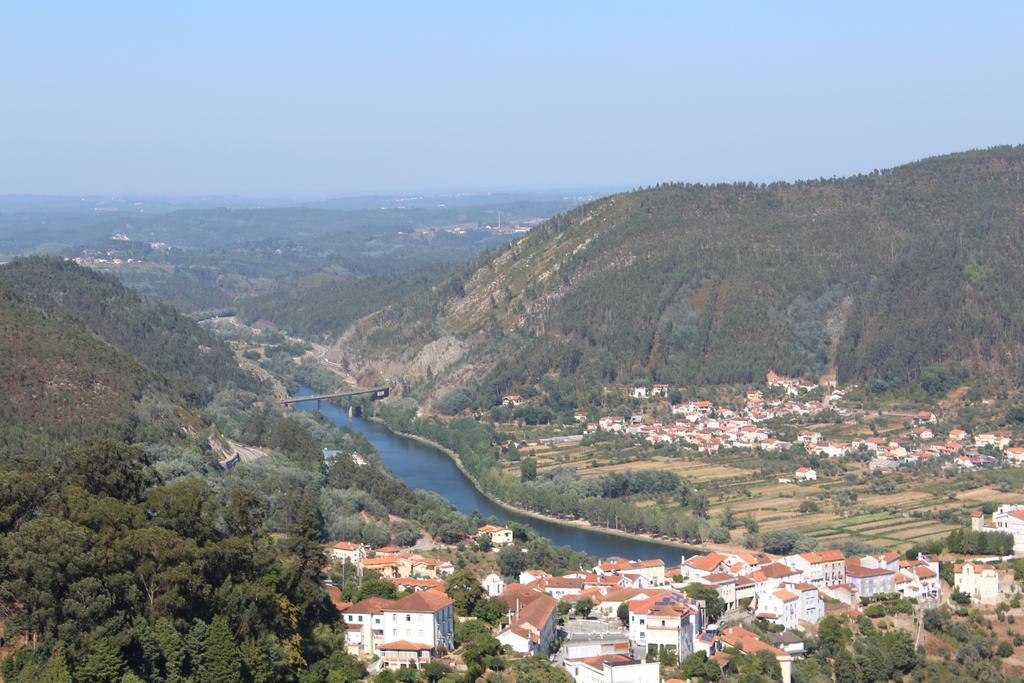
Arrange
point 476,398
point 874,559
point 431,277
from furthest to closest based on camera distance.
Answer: point 431,277, point 476,398, point 874,559

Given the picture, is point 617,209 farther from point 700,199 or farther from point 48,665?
point 48,665

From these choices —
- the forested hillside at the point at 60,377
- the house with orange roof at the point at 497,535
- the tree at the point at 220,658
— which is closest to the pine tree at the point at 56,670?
the tree at the point at 220,658

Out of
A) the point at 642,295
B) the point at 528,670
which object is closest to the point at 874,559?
the point at 528,670

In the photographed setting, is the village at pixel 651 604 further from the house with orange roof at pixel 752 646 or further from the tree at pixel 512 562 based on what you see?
the tree at pixel 512 562

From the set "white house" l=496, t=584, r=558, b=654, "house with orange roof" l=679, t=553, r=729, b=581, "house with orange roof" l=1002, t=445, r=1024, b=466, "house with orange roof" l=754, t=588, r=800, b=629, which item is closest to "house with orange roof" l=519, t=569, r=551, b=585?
"house with orange roof" l=679, t=553, r=729, b=581

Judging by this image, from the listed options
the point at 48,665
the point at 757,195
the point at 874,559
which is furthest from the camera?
the point at 757,195

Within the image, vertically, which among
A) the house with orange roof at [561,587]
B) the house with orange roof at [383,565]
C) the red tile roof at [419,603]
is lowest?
the house with orange roof at [383,565]

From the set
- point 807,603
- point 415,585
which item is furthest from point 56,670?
point 807,603

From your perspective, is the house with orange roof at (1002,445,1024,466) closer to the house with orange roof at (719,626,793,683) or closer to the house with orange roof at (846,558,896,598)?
the house with orange roof at (846,558,896,598)
